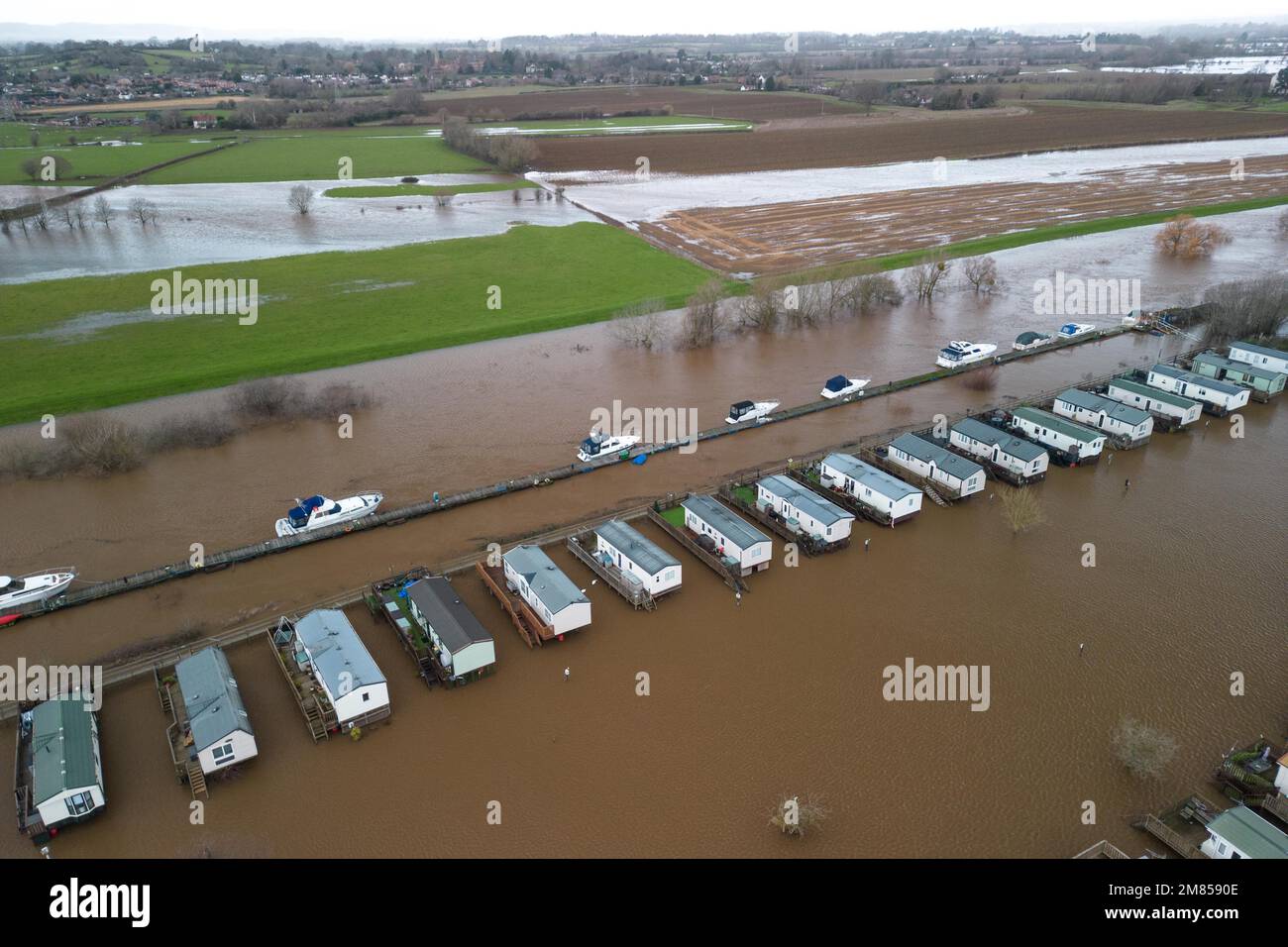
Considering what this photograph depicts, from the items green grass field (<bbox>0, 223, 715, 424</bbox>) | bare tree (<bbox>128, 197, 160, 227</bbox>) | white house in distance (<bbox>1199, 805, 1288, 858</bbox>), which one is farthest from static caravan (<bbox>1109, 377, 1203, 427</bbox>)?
bare tree (<bbox>128, 197, 160, 227</bbox>)

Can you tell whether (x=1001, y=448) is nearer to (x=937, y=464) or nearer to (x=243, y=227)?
(x=937, y=464)

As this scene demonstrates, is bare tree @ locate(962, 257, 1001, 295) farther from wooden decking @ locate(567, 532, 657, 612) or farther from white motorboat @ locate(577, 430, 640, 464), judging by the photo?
wooden decking @ locate(567, 532, 657, 612)

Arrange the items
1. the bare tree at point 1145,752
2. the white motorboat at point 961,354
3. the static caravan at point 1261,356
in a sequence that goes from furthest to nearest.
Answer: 1. the white motorboat at point 961,354
2. the static caravan at point 1261,356
3. the bare tree at point 1145,752

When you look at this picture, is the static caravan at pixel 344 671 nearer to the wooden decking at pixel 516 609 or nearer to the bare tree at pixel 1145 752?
the wooden decking at pixel 516 609

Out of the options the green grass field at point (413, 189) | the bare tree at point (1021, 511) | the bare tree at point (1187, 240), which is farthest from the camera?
the green grass field at point (413, 189)

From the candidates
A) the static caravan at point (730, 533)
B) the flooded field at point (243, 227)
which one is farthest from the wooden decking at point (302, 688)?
the flooded field at point (243, 227)

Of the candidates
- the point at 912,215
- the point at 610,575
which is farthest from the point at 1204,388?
the point at 912,215
